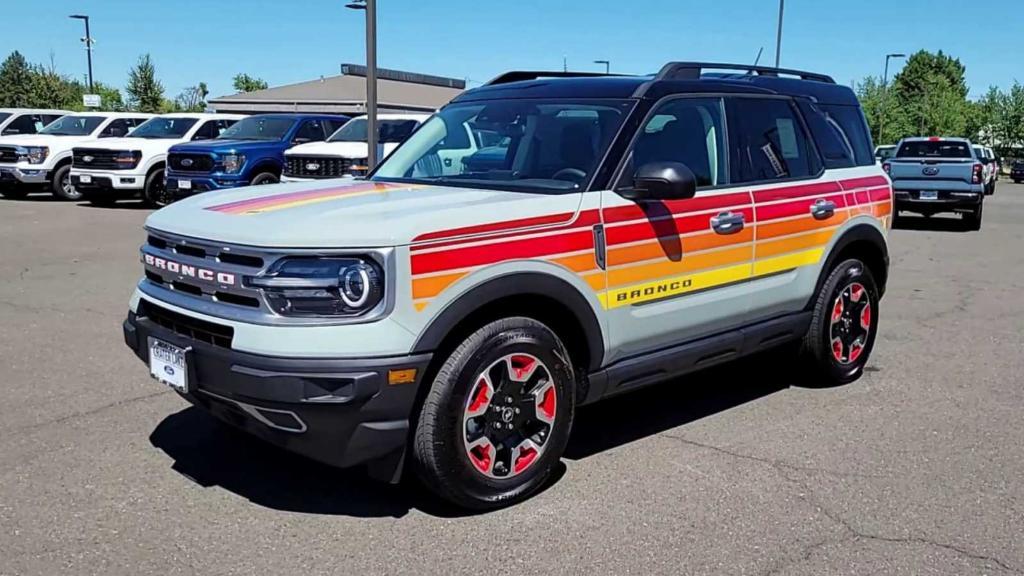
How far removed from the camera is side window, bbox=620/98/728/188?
4.50 m

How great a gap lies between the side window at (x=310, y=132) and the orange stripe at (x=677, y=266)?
12.3 metres

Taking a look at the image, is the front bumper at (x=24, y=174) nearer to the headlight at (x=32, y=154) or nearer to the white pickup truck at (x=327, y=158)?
the headlight at (x=32, y=154)

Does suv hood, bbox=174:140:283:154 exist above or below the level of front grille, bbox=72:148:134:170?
above

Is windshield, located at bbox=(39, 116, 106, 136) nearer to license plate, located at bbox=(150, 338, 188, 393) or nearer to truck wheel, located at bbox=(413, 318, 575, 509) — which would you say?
license plate, located at bbox=(150, 338, 188, 393)

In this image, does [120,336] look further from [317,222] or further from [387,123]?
[387,123]

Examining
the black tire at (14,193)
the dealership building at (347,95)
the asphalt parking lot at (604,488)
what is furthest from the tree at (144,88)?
the asphalt parking lot at (604,488)

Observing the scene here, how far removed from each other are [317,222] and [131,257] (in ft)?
28.0

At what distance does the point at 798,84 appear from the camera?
5.70 metres

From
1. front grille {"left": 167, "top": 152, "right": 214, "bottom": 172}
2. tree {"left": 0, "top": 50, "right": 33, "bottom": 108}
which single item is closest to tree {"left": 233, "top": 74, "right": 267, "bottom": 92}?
tree {"left": 0, "top": 50, "right": 33, "bottom": 108}

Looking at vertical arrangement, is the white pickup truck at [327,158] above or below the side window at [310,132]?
below

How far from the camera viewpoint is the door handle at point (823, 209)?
17.5ft

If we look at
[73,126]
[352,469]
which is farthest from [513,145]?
[73,126]

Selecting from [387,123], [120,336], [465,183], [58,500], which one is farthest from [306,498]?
[387,123]

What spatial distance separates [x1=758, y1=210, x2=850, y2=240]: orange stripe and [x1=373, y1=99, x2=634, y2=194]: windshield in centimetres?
112
